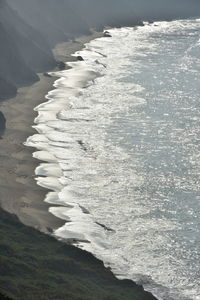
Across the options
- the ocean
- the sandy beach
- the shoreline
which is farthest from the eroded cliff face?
the ocean

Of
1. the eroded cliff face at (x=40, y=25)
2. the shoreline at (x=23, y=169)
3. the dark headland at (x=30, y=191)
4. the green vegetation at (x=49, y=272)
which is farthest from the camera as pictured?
the eroded cliff face at (x=40, y=25)

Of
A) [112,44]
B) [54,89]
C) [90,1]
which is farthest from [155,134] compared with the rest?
[90,1]

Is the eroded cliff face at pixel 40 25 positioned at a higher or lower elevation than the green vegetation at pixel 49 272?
higher

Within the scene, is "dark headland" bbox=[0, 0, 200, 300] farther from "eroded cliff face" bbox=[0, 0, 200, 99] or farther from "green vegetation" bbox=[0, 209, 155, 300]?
"eroded cliff face" bbox=[0, 0, 200, 99]

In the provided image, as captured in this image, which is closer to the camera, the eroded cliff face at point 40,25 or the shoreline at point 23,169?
the shoreline at point 23,169

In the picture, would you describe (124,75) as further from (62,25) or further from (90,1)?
(90,1)

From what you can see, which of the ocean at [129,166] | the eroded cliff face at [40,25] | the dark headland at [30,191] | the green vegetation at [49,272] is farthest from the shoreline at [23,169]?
the eroded cliff face at [40,25]

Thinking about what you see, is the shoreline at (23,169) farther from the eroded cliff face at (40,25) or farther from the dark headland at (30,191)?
the eroded cliff face at (40,25)
